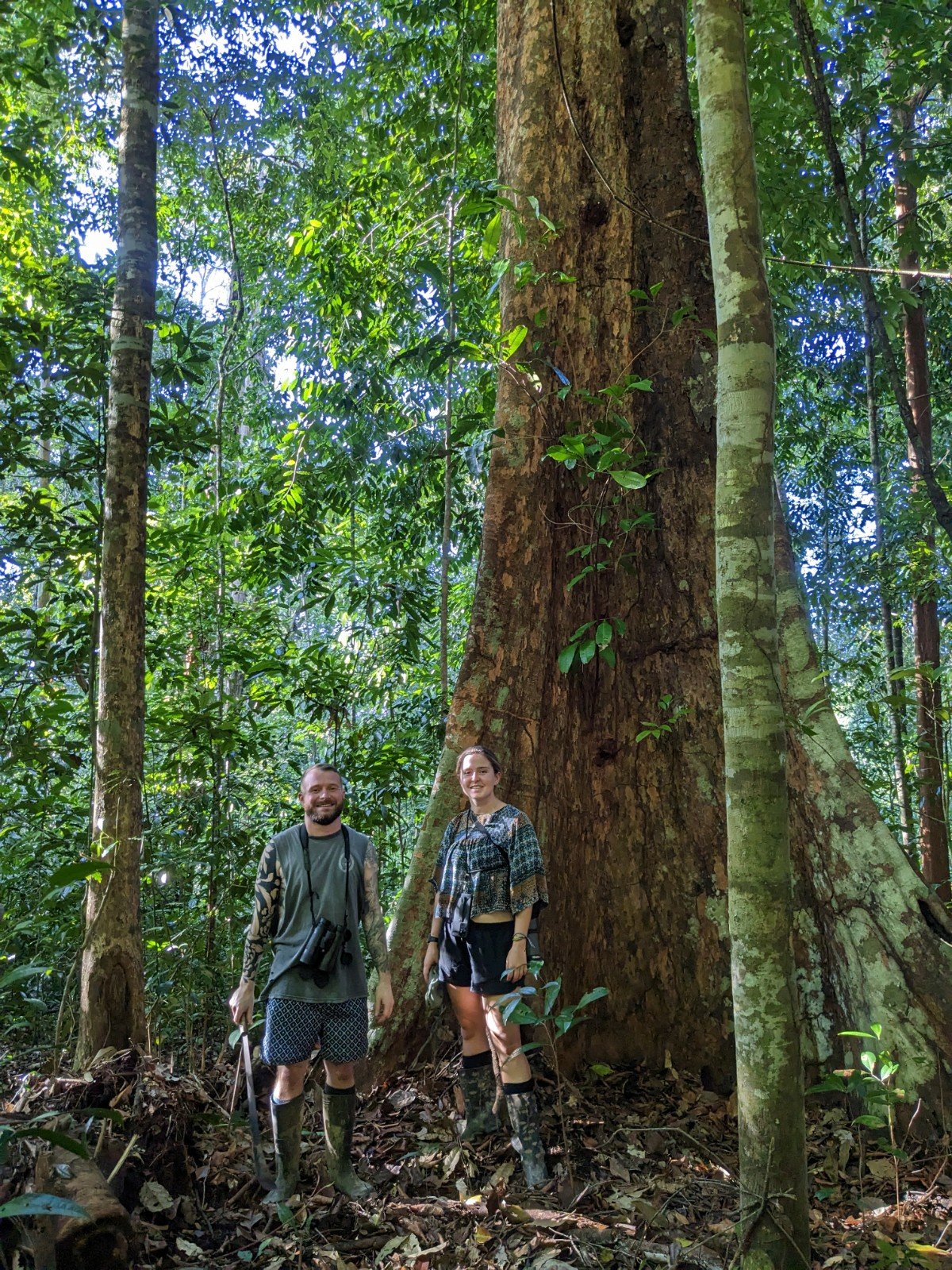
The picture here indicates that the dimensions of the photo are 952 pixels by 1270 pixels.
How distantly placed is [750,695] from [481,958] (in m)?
1.79

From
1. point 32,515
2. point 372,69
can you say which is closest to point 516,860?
point 32,515

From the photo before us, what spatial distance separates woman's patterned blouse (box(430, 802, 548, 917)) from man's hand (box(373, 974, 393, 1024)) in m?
0.36

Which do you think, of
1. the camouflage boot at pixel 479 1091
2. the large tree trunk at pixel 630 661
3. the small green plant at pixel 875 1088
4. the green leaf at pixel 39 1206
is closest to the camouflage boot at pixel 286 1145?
the camouflage boot at pixel 479 1091

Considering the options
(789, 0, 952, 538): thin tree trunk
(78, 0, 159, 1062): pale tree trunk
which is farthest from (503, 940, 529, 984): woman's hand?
(789, 0, 952, 538): thin tree trunk

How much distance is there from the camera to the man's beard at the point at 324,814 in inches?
145

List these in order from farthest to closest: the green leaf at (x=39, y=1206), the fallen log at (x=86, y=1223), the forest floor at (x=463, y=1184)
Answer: the forest floor at (x=463, y=1184)
the fallen log at (x=86, y=1223)
the green leaf at (x=39, y=1206)

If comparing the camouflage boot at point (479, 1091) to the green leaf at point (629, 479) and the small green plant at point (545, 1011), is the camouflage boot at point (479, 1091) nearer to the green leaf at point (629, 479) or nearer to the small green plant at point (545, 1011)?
the small green plant at point (545, 1011)

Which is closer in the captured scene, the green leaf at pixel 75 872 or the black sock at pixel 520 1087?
the green leaf at pixel 75 872

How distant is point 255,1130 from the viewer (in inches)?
141

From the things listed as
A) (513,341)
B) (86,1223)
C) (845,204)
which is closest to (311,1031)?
(86,1223)

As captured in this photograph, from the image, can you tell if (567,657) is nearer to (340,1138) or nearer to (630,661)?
(630,661)

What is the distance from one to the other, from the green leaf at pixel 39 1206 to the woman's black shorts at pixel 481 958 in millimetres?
1807

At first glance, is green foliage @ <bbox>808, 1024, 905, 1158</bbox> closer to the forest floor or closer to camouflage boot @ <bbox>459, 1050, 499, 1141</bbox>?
the forest floor

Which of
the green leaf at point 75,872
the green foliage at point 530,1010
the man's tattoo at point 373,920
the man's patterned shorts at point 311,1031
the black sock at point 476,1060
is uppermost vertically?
the green leaf at point 75,872
